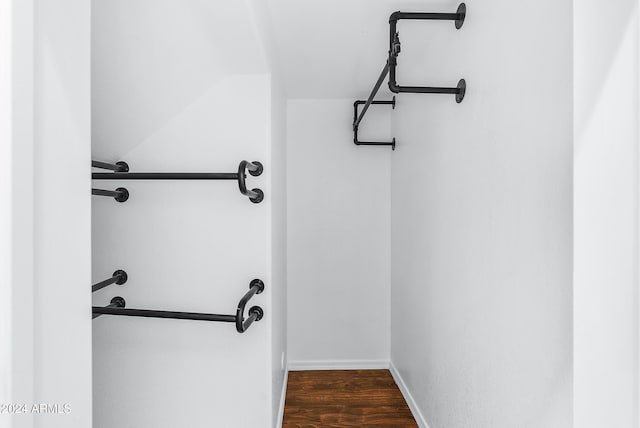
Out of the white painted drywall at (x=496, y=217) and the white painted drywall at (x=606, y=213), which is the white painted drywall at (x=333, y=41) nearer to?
the white painted drywall at (x=496, y=217)

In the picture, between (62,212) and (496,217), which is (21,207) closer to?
(62,212)

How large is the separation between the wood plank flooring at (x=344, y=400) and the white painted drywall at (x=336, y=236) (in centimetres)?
17

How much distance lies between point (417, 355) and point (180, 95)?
1854 mm

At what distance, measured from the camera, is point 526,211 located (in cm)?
115

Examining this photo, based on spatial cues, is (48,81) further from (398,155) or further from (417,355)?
(398,155)

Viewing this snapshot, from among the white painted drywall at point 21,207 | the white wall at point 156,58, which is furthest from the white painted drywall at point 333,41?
the white painted drywall at point 21,207

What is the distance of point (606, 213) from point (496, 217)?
86 cm

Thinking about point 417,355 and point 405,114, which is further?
point 405,114

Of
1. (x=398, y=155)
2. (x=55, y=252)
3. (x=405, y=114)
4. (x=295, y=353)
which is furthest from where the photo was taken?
(x=295, y=353)

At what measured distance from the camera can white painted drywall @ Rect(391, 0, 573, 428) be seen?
100cm

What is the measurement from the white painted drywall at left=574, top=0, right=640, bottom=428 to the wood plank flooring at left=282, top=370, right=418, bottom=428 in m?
2.08

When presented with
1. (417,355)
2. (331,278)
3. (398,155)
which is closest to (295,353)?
(331,278)

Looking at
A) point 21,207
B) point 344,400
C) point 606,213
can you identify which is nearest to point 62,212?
point 21,207

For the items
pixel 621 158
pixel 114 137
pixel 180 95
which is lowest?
pixel 621 158
